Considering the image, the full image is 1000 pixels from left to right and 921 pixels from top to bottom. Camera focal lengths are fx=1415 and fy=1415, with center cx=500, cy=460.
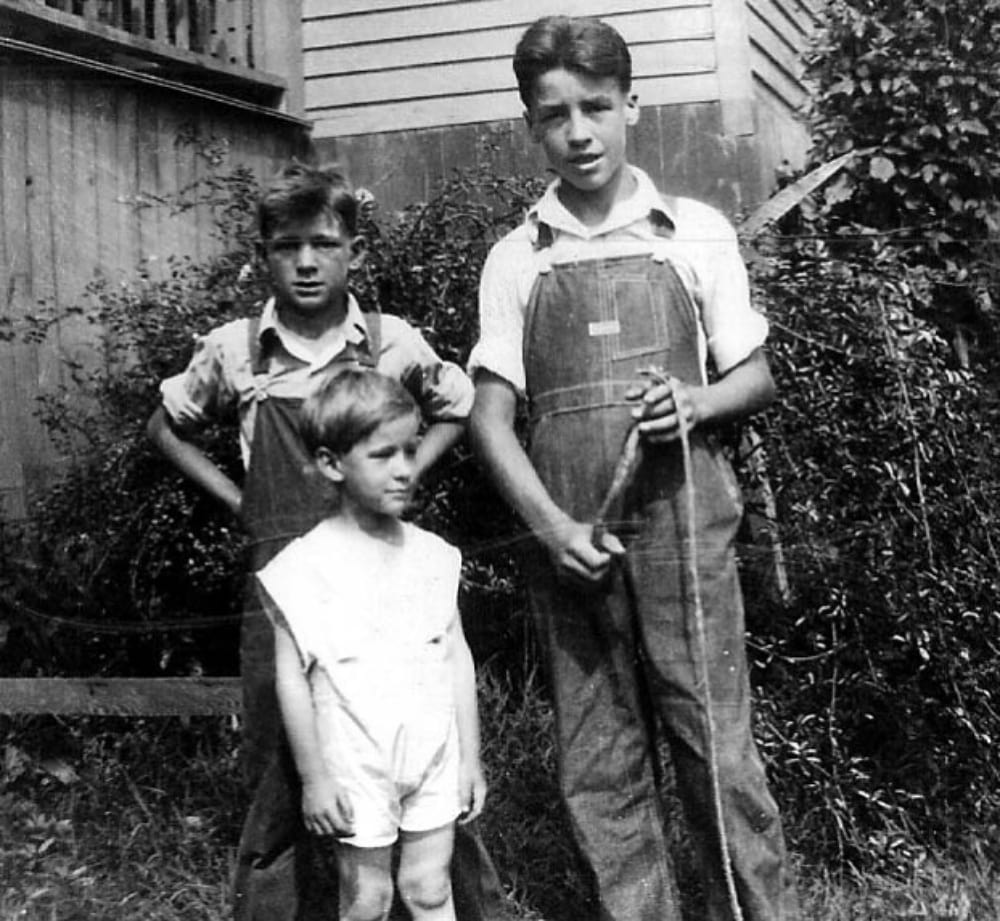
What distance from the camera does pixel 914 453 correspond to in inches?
133

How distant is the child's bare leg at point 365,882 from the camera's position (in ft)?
7.82

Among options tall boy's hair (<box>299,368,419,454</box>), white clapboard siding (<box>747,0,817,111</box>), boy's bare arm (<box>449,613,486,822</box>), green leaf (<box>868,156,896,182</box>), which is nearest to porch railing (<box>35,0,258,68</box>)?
white clapboard siding (<box>747,0,817,111</box>)

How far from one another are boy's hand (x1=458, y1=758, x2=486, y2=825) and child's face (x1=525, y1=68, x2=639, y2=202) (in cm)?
109

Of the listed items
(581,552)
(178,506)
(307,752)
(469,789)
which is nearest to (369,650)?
(307,752)

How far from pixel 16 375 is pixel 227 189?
3.37 feet

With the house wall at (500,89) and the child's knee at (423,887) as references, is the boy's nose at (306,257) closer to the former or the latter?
the child's knee at (423,887)

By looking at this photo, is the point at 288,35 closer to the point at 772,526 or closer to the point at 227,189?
the point at 227,189

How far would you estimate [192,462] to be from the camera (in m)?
2.87

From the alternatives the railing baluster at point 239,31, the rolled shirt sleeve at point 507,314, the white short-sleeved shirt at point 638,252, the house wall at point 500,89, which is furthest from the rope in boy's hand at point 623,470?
the railing baluster at point 239,31

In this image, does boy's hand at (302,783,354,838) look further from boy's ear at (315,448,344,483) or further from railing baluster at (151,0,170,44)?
railing baluster at (151,0,170,44)

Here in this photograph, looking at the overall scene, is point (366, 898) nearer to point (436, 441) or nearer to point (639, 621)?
point (639, 621)

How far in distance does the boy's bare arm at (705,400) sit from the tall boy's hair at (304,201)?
0.73 m

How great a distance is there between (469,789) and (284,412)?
0.81 meters

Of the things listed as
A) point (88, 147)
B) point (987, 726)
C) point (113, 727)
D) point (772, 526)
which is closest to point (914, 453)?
point (772, 526)
